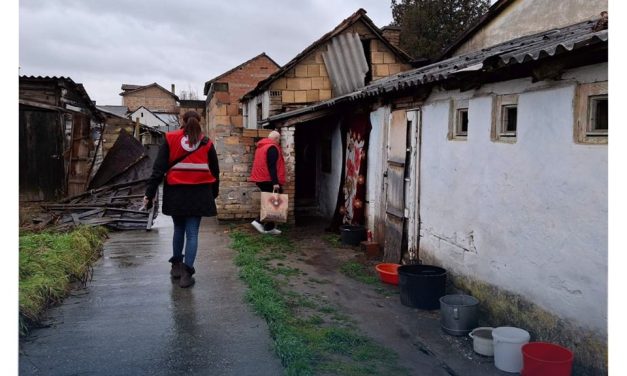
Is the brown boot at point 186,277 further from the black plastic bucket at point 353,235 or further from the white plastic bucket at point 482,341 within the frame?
the black plastic bucket at point 353,235

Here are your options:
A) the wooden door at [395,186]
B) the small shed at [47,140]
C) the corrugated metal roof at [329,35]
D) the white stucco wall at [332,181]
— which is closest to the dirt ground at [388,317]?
the wooden door at [395,186]

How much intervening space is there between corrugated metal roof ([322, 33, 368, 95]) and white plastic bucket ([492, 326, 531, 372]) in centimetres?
959

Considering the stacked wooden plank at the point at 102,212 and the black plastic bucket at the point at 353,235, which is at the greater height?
the stacked wooden plank at the point at 102,212

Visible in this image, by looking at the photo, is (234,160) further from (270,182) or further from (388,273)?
(388,273)

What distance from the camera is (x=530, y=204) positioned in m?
5.00

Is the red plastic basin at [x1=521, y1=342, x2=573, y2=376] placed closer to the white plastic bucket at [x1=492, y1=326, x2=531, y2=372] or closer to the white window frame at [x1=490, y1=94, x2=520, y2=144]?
the white plastic bucket at [x1=492, y1=326, x2=531, y2=372]

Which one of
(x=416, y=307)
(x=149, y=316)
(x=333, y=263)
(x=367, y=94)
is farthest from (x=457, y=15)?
(x=149, y=316)

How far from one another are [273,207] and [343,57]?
210 inches

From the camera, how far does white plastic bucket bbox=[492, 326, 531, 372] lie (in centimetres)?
453

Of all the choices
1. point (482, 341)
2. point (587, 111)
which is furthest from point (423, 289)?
point (587, 111)

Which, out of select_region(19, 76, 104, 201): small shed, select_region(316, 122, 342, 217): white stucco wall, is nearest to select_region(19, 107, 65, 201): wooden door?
select_region(19, 76, 104, 201): small shed

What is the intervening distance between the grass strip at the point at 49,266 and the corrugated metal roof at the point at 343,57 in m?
7.31

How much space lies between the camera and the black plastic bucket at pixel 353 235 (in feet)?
31.8
